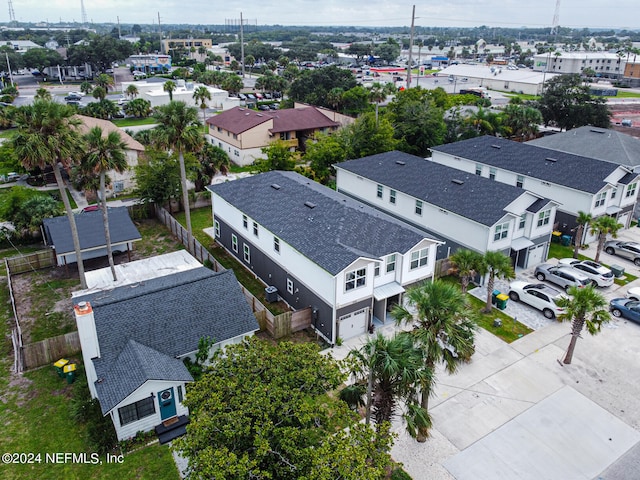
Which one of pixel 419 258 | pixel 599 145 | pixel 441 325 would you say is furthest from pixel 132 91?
pixel 441 325

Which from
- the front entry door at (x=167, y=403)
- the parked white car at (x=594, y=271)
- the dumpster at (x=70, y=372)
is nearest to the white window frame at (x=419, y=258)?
the parked white car at (x=594, y=271)

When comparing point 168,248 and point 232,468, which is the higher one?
point 232,468

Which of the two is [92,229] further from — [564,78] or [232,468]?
[564,78]

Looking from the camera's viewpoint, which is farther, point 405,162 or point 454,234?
point 405,162

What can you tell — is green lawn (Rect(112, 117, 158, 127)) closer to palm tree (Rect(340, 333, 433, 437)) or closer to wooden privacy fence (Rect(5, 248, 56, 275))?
wooden privacy fence (Rect(5, 248, 56, 275))

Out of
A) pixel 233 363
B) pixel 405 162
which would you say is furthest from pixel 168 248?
pixel 233 363

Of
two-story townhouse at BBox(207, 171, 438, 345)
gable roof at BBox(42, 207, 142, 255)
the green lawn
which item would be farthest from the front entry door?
the green lawn

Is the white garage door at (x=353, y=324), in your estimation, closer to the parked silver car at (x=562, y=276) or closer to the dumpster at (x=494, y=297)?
the dumpster at (x=494, y=297)
